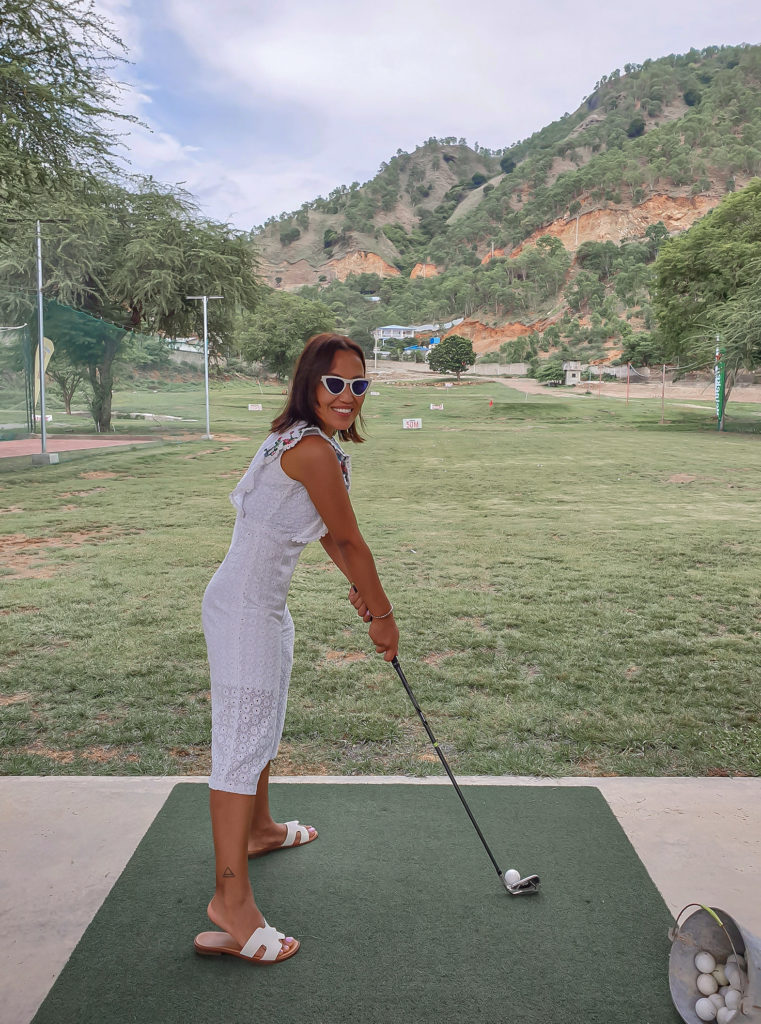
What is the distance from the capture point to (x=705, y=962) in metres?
1.76

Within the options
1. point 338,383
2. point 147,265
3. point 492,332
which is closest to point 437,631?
point 338,383

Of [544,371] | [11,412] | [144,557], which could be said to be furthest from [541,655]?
[544,371]

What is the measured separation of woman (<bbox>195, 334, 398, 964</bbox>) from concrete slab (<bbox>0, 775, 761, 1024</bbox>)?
429 millimetres

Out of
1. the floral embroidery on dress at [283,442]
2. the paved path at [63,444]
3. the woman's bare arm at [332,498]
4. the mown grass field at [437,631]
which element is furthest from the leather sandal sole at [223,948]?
the paved path at [63,444]

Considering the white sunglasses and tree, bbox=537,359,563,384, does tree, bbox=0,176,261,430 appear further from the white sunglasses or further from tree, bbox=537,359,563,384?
tree, bbox=537,359,563,384

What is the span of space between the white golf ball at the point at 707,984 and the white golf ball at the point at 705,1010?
3 centimetres

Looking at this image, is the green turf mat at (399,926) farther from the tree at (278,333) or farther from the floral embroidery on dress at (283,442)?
the tree at (278,333)

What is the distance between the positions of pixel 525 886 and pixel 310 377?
61.9 inches

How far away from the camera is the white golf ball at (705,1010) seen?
67.4 inches

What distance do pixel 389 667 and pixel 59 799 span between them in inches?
77.1

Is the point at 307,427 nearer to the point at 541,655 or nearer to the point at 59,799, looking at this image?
the point at 59,799

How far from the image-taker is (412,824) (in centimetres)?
262

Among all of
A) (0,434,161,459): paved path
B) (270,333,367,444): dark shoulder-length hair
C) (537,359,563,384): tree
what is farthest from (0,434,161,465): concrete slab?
(537,359,563,384): tree

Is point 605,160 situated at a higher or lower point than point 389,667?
higher
